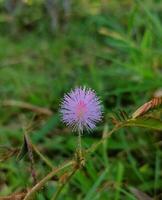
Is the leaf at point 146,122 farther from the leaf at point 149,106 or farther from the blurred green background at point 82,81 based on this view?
the blurred green background at point 82,81

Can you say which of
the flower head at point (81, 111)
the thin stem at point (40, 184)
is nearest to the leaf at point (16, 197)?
the thin stem at point (40, 184)

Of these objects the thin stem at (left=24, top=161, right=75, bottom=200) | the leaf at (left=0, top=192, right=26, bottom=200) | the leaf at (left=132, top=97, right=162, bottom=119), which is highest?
the leaf at (left=132, top=97, right=162, bottom=119)

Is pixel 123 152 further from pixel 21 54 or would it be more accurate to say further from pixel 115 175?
pixel 21 54

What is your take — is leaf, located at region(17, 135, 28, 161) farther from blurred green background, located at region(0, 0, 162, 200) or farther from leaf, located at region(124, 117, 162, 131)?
leaf, located at region(124, 117, 162, 131)

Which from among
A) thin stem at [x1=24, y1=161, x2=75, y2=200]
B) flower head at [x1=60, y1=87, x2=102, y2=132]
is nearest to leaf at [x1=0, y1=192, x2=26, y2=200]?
thin stem at [x1=24, y1=161, x2=75, y2=200]

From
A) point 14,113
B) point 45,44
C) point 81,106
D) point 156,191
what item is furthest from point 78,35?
point 81,106

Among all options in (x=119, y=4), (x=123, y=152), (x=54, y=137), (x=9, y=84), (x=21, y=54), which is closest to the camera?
(x=123, y=152)
